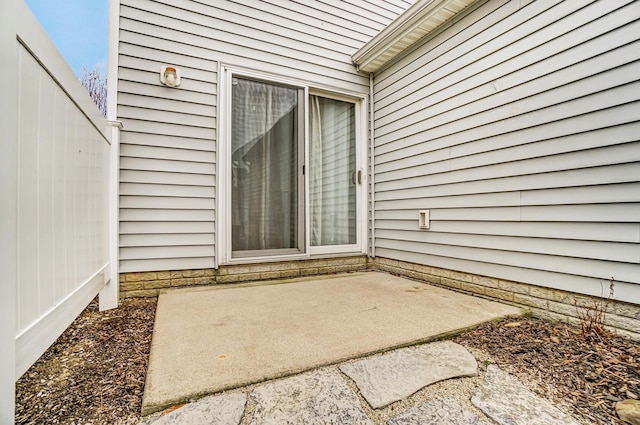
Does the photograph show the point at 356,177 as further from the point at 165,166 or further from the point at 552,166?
the point at 165,166

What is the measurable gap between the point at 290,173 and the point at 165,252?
4.64 feet

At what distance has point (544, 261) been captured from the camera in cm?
193

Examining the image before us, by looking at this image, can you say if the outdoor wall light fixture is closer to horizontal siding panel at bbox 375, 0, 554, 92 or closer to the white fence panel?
the white fence panel

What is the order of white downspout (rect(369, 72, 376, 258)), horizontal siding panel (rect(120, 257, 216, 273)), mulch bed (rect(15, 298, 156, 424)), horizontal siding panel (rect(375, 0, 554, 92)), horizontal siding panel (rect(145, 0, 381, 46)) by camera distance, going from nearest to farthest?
mulch bed (rect(15, 298, 156, 424))
horizontal siding panel (rect(375, 0, 554, 92))
horizontal siding panel (rect(120, 257, 216, 273))
horizontal siding panel (rect(145, 0, 381, 46))
white downspout (rect(369, 72, 376, 258))

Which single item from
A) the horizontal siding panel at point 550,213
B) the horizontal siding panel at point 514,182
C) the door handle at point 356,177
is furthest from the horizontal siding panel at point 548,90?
the door handle at point 356,177

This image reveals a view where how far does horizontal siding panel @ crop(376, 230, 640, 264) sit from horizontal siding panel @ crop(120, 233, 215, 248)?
2076 mm

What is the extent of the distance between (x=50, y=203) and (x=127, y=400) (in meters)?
0.82

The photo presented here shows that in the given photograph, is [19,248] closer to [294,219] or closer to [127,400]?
[127,400]

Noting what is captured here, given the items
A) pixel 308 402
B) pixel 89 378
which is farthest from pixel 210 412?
pixel 89 378

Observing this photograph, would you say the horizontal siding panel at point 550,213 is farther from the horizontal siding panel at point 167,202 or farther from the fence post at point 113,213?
the fence post at point 113,213

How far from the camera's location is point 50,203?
1132 millimetres

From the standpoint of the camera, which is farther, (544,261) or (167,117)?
(167,117)

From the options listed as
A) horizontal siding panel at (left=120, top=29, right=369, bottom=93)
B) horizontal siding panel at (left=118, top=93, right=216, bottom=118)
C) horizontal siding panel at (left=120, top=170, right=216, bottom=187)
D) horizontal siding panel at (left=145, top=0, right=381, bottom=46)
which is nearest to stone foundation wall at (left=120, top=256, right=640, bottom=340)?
horizontal siding panel at (left=120, top=170, right=216, bottom=187)

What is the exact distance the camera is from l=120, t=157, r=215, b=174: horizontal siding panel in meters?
2.45
